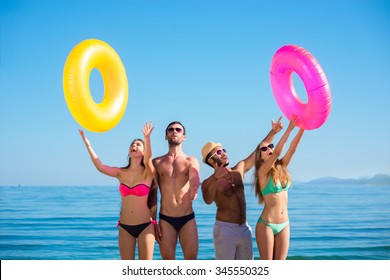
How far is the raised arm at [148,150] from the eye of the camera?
19.1ft

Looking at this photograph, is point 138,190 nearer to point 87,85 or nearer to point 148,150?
point 148,150

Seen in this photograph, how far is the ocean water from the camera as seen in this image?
535 inches

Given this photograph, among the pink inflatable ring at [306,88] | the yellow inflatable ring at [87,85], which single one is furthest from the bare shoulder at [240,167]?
the yellow inflatable ring at [87,85]

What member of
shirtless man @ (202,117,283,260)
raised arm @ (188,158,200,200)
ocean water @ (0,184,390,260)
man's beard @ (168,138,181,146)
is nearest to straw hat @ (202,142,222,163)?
shirtless man @ (202,117,283,260)

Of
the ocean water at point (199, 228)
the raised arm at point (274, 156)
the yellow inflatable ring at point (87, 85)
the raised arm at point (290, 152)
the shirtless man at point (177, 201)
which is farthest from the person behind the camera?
the ocean water at point (199, 228)

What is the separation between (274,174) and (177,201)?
41.8 inches

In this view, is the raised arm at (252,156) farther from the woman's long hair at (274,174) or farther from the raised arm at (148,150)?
the raised arm at (148,150)

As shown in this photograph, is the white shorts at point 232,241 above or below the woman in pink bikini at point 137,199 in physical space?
below

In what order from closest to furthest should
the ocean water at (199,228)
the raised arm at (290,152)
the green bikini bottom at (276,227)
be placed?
the green bikini bottom at (276,227)
the raised arm at (290,152)
the ocean water at (199,228)

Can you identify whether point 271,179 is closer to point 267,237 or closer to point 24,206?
point 267,237

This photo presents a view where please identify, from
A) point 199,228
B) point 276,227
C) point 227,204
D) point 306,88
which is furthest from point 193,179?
point 199,228

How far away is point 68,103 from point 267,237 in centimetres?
261

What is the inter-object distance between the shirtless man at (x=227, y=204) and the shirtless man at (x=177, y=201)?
0.21 metres
